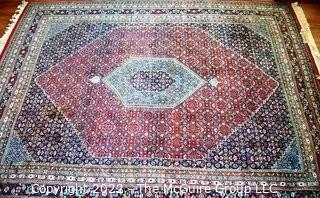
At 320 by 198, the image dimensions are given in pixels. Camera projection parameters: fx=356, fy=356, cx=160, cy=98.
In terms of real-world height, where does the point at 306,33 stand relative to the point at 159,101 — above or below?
above

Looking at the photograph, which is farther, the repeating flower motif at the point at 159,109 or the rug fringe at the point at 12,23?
the rug fringe at the point at 12,23

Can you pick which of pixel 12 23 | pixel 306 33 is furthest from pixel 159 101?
pixel 12 23

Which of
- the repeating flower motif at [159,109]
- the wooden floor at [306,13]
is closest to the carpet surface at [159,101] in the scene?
the repeating flower motif at [159,109]

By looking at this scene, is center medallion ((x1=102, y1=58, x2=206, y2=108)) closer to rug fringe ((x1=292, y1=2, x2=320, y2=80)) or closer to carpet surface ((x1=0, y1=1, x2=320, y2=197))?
carpet surface ((x1=0, y1=1, x2=320, y2=197))

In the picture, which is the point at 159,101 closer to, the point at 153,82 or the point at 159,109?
the point at 159,109

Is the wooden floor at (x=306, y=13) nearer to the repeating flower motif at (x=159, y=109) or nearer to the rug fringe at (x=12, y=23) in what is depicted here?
the rug fringe at (x=12, y=23)

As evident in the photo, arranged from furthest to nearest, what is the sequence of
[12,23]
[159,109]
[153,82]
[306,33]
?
[12,23], [306,33], [153,82], [159,109]
